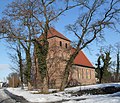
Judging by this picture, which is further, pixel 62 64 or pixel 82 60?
pixel 82 60

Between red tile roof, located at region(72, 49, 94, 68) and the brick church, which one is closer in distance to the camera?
the brick church

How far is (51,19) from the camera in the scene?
35.7 meters

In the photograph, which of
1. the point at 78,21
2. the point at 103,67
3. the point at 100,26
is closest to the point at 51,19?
the point at 78,21

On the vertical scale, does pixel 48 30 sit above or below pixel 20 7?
below

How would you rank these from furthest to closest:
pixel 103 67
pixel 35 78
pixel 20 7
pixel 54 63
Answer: pixel 103 67 < pixel 54 63 < pixel 35 78 < pixel 20 7

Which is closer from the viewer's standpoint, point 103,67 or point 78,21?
point 78,21

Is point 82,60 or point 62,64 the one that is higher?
point 82,60

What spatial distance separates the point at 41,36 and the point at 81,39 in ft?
18.2

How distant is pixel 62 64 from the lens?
65812 millimetres

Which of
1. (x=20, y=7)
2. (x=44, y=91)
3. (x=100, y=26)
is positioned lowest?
(x=44, y=91)

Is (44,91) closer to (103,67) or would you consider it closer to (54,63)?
(54,63)

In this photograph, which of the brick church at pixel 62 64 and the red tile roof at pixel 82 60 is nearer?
the brick church at pixel 62 64

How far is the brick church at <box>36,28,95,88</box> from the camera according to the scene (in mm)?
57056

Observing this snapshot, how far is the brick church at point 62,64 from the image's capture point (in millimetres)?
57056
